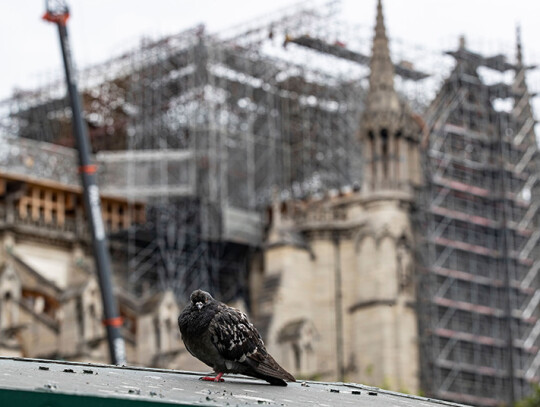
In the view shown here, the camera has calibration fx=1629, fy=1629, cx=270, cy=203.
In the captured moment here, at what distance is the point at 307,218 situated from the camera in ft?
222

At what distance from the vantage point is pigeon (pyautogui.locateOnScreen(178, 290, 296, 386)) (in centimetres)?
1525

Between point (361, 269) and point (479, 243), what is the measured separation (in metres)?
6.05

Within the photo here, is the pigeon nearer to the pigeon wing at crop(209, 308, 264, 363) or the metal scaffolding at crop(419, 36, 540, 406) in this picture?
the pigeon wing at crop(209, 308, 264, 363)

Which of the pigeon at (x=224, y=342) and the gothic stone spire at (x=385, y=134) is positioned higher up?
the gothic stone spire at (x=385, y=134)

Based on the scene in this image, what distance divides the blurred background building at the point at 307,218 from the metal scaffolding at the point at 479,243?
9 cm

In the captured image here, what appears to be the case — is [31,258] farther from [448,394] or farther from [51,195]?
[448,394]

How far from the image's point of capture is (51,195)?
71250mm

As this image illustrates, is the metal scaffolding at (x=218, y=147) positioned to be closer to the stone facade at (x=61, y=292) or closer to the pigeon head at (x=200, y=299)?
the stone facade at (x=61, y=292)

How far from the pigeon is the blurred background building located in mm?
45345

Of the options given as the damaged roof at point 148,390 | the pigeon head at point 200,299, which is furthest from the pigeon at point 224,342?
the damaged roof at point 148,390

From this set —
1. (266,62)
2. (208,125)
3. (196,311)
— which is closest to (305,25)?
(266,62)

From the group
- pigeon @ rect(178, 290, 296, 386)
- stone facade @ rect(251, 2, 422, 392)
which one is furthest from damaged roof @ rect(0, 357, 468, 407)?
stone facade @ rect(251, 2, 422, 392)

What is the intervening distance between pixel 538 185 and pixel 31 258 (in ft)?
73.6

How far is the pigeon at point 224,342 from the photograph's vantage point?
1525 cm
